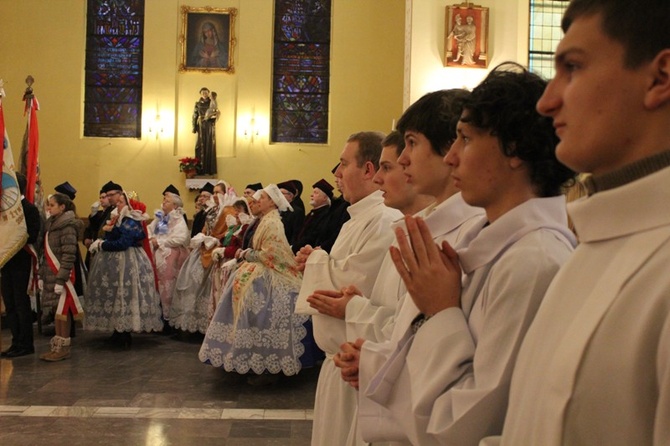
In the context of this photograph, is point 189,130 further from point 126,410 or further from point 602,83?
point 602,83

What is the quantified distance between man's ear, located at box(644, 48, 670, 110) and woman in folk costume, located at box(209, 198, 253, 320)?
7.12m

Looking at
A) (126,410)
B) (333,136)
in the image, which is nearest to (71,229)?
(126,410)

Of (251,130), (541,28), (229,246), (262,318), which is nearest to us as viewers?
(262,318)

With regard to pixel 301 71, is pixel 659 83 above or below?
below

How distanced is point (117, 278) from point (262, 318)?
8.73 feet

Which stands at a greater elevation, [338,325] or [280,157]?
[280,157]

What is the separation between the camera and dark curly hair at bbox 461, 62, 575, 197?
1406 millimetres

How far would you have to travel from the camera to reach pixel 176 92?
1487 cm

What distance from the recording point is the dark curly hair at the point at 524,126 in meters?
1.41

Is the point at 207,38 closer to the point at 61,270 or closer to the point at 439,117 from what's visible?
the point at 61,270

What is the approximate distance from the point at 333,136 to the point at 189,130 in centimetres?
312

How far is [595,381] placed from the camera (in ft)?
2.89

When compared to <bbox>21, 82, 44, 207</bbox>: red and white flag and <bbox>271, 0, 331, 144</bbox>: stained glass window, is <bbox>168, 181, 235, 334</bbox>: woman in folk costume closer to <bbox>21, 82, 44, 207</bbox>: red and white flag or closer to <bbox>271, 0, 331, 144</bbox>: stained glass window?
<bbox>21, 82, 44, 207</bbox>: red and white flag

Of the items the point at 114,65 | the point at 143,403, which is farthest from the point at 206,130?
the point at 143,403
